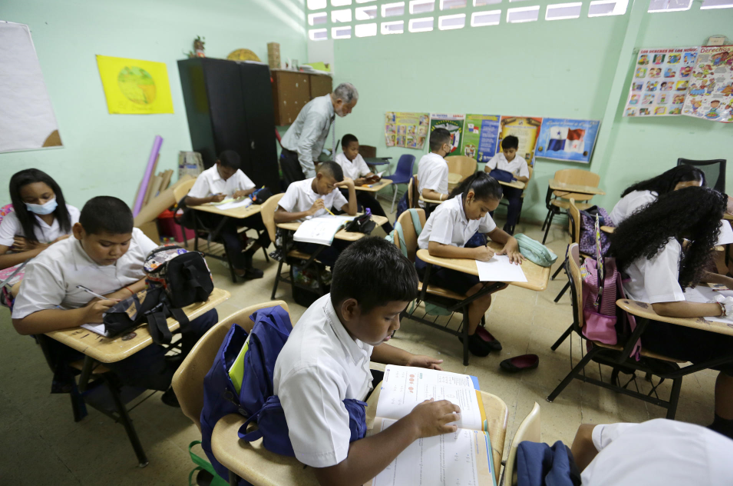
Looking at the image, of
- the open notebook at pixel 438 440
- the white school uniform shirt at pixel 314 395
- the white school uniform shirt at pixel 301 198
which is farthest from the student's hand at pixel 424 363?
the white school uniform shirt at pixel 301 198

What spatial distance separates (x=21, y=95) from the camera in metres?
2.79

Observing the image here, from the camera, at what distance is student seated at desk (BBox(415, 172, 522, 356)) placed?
188cm

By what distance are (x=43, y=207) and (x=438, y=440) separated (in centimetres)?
259

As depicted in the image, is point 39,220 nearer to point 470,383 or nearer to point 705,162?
point 470,383

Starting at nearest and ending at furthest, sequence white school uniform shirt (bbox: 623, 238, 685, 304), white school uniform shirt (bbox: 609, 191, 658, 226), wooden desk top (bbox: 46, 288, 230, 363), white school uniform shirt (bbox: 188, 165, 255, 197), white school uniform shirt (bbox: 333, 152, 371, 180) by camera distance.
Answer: wooden desk top (bbox: 46, 288, 230, 363), white school uniform shirt (bbox: 623, 238, 685, 304), white school uniform shirt (bbox: 609, 191, 658, 226), white school uniform shirt (bbox: 188, 165, 255, 197), white school uniform shirt (bbox: 333, 152, 371, 180)

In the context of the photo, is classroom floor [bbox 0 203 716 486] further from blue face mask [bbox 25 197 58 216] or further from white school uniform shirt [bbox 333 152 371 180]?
white school uniform shirt [bbox 333 152 371 180]

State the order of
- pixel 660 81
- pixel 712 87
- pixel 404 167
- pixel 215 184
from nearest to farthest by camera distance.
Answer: pixel 215 184 < pixel 712 87 < pixel 660 81 < pixel 404 167

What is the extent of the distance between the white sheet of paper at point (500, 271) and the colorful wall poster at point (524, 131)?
3.42m

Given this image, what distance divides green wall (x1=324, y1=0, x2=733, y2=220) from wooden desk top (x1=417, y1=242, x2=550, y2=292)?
11.2ft

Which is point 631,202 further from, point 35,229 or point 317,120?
point 35,229

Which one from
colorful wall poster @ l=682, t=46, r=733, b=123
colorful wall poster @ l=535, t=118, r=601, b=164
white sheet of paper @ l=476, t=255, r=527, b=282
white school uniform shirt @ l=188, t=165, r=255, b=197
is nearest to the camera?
white sheet of paper @ l=476, t=255, r=527, b=282

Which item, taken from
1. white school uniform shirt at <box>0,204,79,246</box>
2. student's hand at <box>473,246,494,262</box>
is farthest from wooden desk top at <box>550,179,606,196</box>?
white school uniform shirt at <box>0,204,79,246</box>

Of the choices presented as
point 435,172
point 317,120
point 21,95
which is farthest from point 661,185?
point 21,95

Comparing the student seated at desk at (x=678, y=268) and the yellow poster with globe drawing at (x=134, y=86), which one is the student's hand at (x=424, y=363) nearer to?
the student seated at desk at (x=678, y=268)
